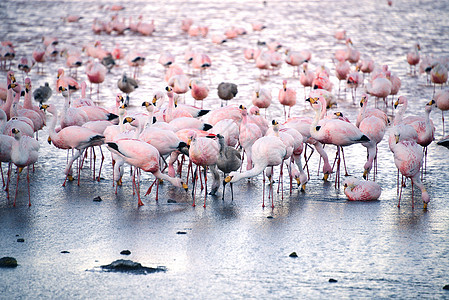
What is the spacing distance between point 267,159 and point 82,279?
2928 mm

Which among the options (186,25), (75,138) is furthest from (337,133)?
(186,25)

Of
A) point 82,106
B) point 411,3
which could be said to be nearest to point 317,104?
point 82,106

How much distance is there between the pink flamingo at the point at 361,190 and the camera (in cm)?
762

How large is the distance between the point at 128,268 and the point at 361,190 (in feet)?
10.7

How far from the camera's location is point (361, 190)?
763 centimetres

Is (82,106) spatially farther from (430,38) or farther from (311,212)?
(430,38)

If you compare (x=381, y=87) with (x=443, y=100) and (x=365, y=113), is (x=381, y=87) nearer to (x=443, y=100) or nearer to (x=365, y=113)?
(x=443, y=100)

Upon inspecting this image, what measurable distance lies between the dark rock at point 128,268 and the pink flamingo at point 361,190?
9.75 feet

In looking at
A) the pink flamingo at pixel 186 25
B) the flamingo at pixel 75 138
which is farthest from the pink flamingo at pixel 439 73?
the pink flamingo at pixel 186 25

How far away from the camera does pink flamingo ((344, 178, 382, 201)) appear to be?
Result: 25.0 feet

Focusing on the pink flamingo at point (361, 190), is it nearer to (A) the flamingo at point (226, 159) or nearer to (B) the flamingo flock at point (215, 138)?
(B) the flamingo flock at point (215, 138)

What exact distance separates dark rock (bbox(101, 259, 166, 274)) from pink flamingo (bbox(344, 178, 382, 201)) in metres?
2.97

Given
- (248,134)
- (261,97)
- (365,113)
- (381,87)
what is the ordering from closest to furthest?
(248,134)
(365,113)
(261,97)
(381,87)

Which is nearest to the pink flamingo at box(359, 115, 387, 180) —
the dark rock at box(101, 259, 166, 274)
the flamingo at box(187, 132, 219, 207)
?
the flamingo at box(187, 132, 219, 207)
